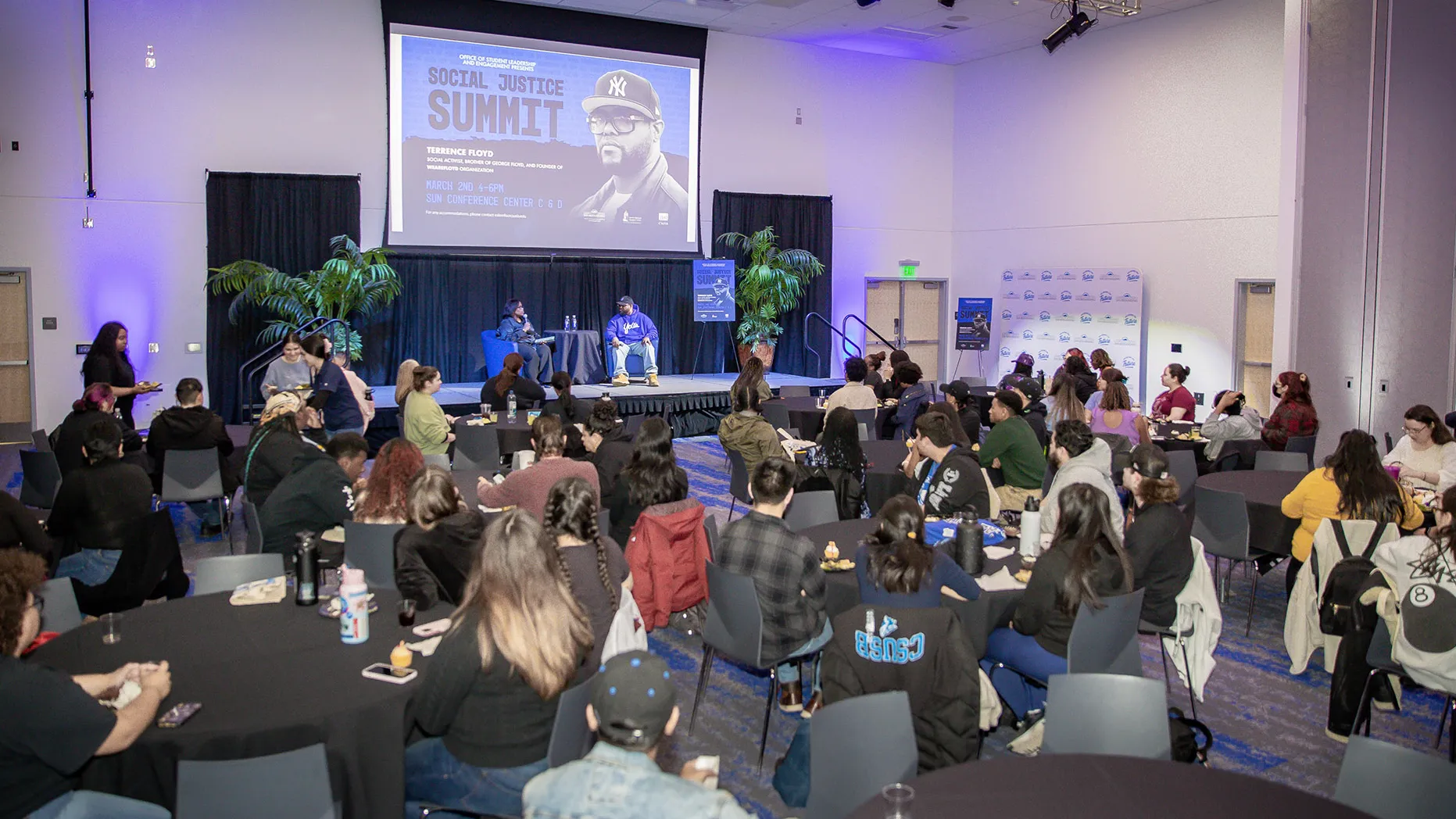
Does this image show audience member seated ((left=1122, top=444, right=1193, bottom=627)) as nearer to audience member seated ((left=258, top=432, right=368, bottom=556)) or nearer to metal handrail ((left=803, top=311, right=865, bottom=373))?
audience member seated ((left=258, top=432, right=368, bottom=556))

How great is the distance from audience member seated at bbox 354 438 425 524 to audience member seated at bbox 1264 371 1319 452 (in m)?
6.36

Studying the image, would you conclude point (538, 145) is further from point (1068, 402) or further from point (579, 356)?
point (1068, 402)

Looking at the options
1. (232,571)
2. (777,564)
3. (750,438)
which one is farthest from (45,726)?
(750,438)

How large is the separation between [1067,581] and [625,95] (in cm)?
1236

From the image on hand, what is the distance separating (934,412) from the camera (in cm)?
591

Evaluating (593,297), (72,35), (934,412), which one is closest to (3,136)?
(72,35)

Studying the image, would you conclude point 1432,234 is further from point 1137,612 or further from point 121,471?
point 121,471

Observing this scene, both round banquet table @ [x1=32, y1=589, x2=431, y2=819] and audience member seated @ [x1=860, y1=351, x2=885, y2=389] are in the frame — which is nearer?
round banquet table @ [x1=32, y1=589, x2=431, y2=819]

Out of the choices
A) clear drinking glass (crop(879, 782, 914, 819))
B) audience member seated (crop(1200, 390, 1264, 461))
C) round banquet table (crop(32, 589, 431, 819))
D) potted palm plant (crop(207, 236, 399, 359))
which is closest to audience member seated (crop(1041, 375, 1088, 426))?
audience member seated (crop(1200, 390, 1264, 461))

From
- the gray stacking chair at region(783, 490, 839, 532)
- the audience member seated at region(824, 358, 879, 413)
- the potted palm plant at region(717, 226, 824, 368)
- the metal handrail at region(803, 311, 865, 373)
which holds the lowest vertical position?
the gray stacking chair at region(783, 490, 839, 532)

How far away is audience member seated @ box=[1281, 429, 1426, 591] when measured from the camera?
5.35 metres

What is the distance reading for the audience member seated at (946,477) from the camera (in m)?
5.54

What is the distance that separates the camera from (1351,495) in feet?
17.6

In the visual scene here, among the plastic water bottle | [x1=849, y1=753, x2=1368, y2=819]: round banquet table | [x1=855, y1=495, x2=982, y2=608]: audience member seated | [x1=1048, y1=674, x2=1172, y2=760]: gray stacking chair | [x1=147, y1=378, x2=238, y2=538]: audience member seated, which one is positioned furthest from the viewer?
[x1=147, y1=378, x2=238, y2=538]: audience member seated
